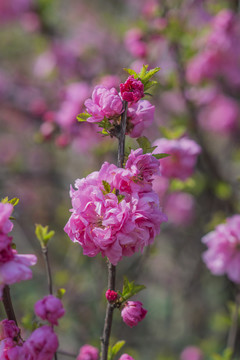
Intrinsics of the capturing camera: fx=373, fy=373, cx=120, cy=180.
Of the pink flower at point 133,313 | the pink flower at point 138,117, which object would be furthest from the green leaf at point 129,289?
the pink flower at point 138,117

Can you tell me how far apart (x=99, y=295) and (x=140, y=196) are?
76.0 inches

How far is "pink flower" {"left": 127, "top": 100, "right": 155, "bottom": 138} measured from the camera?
3.87 feet

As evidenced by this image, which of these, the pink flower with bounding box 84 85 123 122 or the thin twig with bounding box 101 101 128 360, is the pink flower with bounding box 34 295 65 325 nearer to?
the thin twig with bounding box 101 101 128 360

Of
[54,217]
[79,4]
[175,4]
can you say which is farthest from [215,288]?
[79,4]

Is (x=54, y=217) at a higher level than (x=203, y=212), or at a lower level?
higher

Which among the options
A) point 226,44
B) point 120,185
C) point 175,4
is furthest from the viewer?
point 175,4

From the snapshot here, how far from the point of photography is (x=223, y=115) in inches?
145

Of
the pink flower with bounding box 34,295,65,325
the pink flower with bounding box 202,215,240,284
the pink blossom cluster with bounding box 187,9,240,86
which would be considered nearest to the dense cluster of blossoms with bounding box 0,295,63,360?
the pink flower with bounding box 34,295,65,325

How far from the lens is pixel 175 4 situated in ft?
9.94

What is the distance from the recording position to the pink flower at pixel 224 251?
1730mm

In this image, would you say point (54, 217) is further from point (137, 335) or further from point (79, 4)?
point (79, 4)

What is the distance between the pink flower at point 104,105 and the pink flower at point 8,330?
624 mm

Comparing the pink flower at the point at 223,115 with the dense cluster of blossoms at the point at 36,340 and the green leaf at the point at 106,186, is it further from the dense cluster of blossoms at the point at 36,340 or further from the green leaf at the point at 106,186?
the dense cluster of blossoms at the point at 36,340

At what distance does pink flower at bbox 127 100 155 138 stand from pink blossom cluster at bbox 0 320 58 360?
0.64 meters
